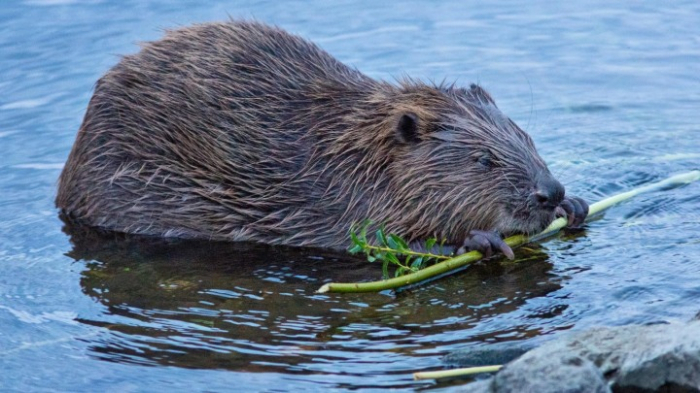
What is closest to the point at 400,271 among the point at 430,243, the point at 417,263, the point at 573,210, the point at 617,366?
the point at 417,263

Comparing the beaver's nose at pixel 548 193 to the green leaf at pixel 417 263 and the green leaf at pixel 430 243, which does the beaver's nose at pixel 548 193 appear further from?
the green leaf at pixel 417 263

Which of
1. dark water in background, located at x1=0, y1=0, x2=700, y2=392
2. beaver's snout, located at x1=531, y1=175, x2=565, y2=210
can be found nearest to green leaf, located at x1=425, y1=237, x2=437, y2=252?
dark water in background, located at x1=0, y1=0, x2=700, y2=392

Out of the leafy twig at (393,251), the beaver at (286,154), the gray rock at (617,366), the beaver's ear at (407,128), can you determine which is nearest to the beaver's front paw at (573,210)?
the beaver at (286,154)

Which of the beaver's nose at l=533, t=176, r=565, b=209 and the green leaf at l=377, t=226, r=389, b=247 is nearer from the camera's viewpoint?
the green leaf at l=377, t=226, r=389, b=247

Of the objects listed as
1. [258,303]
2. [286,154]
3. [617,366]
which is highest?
[286,154]

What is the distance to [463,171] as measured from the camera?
673 cm

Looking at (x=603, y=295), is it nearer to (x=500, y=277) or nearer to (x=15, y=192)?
(x=500, y=277)

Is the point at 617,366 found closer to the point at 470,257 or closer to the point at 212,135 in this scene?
the point at 470,257

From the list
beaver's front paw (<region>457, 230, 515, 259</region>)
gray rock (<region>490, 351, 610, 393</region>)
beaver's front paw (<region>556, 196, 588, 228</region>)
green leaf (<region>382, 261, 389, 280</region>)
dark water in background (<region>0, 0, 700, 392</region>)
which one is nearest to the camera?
gray rock (<region>490, 351, 610, 393</region>)

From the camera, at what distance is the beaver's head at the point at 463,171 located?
259 inches

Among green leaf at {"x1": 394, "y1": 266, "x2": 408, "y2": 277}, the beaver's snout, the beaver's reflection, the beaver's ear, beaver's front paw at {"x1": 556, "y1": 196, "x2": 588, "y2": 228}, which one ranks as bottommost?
the beaver's reflection

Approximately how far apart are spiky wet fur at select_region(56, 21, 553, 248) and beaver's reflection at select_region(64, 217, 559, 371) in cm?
22

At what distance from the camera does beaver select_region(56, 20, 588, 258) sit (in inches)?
264

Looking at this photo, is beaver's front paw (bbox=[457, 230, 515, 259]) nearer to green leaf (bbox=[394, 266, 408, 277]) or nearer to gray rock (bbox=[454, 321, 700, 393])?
green leaf (bbox=[394, 266, 408, 277])
